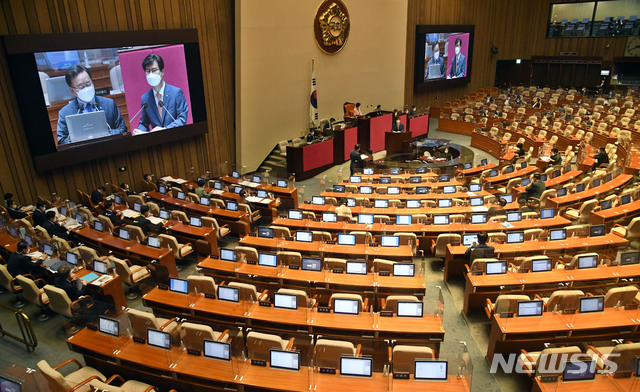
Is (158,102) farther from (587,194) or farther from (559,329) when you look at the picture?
Result: (587,194)

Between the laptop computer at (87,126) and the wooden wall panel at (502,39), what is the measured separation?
1704cm

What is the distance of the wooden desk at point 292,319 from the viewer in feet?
20.0

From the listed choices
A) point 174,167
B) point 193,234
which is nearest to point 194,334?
point 193,234

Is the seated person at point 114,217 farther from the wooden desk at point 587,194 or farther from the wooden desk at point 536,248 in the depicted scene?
the wooden desk at point 587,194

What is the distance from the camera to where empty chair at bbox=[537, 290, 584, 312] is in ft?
21.1

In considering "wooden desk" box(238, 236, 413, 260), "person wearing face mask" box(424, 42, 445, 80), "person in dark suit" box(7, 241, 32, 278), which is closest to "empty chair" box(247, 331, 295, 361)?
"wooden desk" box(238, 236, 413, 260)

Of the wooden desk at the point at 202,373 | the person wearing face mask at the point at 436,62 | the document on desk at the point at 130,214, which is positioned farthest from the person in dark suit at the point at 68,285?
the person wearing face mask at the point at 436,62

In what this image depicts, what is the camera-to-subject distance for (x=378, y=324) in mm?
6164

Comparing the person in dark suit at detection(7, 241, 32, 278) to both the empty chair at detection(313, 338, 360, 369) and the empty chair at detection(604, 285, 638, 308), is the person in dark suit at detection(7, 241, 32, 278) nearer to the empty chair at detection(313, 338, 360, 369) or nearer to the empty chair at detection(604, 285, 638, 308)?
the empty chair at detection(313, 338, 360, 369)

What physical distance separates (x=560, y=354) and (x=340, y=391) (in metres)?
2.75

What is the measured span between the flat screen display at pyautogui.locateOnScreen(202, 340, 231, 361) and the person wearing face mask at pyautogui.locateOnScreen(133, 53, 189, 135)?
9.96 meters

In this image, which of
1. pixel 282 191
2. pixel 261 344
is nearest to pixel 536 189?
pixel 282 191

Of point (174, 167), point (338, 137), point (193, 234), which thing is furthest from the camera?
point (338, 137)

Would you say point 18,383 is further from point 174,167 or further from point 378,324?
point 174,167
